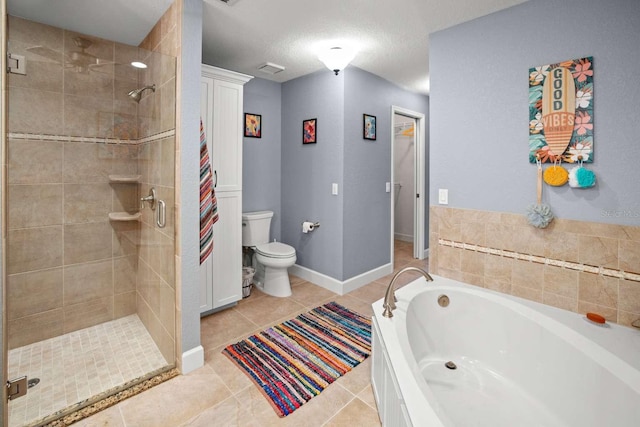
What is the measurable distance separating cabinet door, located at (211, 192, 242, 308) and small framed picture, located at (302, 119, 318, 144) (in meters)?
1.09

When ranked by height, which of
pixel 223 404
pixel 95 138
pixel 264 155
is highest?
pixel 264 155

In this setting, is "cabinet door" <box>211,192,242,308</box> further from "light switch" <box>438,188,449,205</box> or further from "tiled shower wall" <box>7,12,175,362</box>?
"light switch" <box>438,188,449,205</box>

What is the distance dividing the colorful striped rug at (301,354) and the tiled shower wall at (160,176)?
544mm

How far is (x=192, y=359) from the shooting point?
6.74ft

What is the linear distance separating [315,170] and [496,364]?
7.90 ft

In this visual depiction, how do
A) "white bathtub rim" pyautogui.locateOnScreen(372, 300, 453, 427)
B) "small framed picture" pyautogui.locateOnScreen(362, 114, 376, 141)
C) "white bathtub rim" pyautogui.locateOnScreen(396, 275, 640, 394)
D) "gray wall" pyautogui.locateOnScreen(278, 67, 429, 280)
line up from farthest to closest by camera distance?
1. "small framed picture" pyautogui.locateOnScreen(362, 114, 376, 141)
2. "gray wall" pyautogui.locateOnScreen(278, 67, 429, 280)
3. "white bathtub rim" pyautogui.locateOnScreen(396, 275, 640, 394)
4. "white bathtub rim" pyautogui.locateOnScreen(372, 300, 453, 427)

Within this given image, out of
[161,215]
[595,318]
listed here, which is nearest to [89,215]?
[161,215]

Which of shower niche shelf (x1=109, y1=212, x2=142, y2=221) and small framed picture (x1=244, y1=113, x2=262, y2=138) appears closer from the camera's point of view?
shower niche shelf (x1=109, y1=212, x2=142, y2=221)

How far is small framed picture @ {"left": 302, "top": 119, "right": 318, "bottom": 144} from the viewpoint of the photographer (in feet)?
11.5

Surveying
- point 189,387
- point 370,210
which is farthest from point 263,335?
point 370,210

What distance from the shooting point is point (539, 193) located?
198 centimetres

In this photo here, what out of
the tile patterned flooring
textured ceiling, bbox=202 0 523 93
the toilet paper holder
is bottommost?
the tile patterned flooring

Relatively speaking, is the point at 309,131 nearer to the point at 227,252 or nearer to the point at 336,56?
the point at 336,56

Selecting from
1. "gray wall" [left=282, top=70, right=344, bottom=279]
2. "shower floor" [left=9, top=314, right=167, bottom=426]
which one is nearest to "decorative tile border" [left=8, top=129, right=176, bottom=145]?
"shower floor" [left=9, top=314, right=167, bottom=426]
